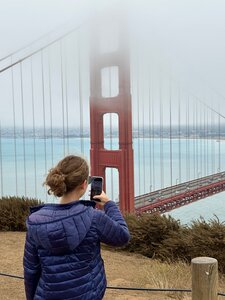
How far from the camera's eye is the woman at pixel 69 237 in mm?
1372

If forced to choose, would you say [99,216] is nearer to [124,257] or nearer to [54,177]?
[54,177]

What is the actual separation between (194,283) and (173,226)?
269 cm

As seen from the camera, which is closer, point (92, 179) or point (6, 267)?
point (92, 179)

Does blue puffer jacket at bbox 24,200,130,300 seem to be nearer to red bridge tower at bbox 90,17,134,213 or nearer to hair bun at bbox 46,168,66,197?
hair bun at bbox 46,168,66,197

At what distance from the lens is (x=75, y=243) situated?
54.0 inches

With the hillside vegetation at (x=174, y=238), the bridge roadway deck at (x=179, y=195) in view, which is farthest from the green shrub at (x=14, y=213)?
the bridge roadway deck at (x=179, y=195)

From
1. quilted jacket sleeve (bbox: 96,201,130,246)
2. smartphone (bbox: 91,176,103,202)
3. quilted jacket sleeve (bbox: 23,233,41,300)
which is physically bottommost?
quilted jacket sleeve (bbox: 23,233,41,300)

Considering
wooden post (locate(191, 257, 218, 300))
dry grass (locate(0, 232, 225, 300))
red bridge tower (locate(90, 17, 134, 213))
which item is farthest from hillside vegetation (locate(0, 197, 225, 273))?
red bridge tower (locate(90, 17, 134, 213))

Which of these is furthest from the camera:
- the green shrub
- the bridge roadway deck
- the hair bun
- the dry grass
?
the bridge roadway deck

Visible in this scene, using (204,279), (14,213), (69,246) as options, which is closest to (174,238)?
(14,213)

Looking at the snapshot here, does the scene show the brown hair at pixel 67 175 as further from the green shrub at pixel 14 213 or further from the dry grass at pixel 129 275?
the green shrub at pixel 14 213

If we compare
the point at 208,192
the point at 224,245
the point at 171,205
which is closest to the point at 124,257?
the point at 224,245

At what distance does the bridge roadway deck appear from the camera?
43.6 feet

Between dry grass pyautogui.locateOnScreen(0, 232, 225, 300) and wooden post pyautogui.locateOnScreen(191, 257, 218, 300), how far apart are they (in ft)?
3.23
